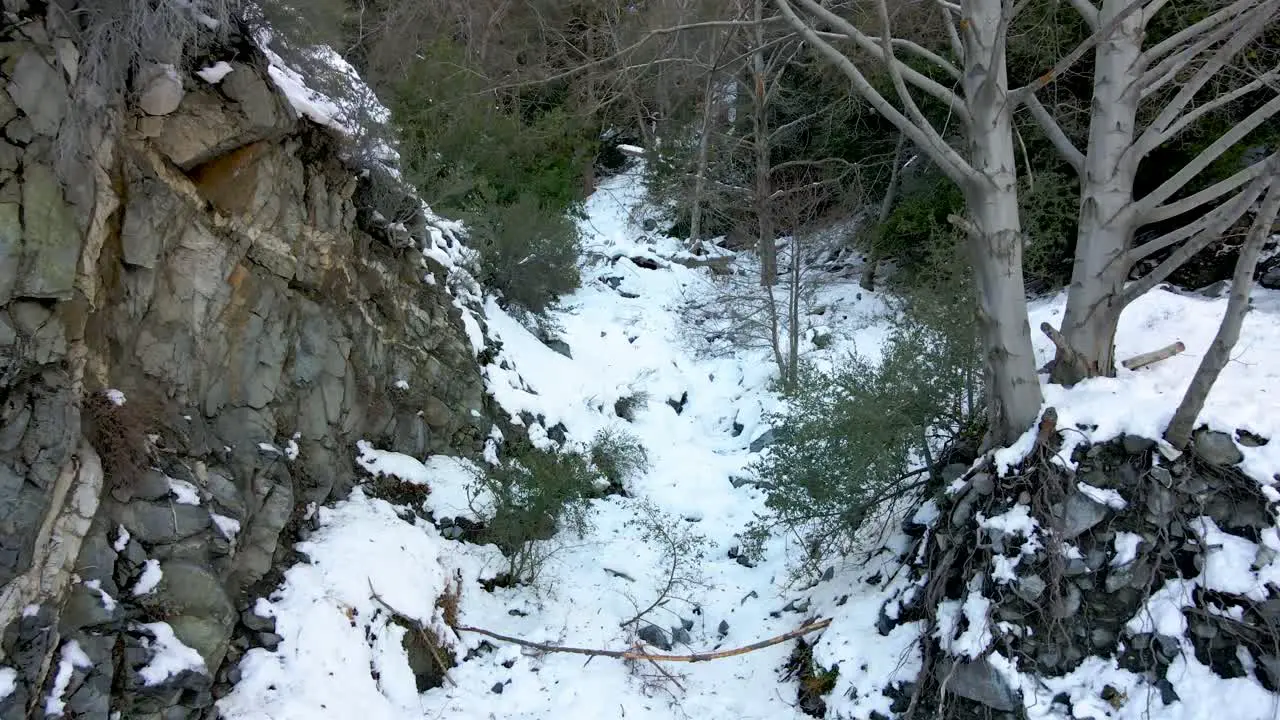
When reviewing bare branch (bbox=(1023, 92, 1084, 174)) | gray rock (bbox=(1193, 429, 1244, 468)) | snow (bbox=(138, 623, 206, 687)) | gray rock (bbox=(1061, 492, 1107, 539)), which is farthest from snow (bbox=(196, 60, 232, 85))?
gray rock (bbox=(1193, 429, 1244, 468))

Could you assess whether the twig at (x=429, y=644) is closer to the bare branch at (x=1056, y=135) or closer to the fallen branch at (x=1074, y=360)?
the fallen branch at (x=1074, y=360)

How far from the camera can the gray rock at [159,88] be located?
5016mm

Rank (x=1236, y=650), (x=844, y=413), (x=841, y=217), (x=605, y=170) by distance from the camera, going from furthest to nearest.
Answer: (x=605, y=170), (x=841, y=217), (x=844, y=413), (x=1236, y=650)

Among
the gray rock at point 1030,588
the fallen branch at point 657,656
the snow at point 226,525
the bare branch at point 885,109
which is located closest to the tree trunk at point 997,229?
the bare branch at point 885,109

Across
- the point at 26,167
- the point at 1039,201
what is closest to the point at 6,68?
A: the point at 26,167

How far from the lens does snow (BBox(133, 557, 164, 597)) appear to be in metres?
4.41

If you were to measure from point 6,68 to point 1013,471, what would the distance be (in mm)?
6019

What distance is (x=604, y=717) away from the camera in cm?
566

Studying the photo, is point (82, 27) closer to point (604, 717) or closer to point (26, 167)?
point (26, 167)

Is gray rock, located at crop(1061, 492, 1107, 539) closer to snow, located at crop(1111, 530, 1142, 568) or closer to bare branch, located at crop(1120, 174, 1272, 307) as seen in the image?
snow, located at crop(1111, 530, 1142, 568)

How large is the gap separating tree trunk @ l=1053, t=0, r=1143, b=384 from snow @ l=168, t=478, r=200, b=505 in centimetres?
558

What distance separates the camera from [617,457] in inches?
375

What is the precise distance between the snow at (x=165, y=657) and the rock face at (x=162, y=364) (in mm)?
38

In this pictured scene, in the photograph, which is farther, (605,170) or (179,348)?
(605,170)
